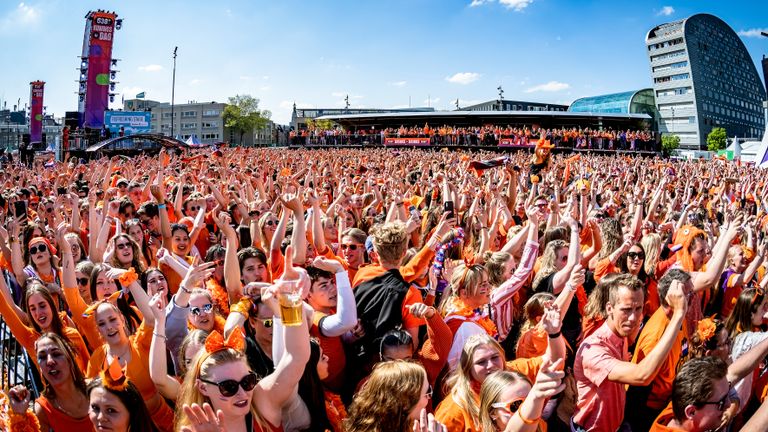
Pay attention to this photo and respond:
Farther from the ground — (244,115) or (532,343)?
(244,115)

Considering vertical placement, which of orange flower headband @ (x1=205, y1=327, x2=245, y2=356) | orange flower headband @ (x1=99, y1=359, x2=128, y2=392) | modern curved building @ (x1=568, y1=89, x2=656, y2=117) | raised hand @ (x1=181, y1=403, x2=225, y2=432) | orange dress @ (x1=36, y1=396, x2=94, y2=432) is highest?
modern curved building @ (x1=568, y1=89, x2=656, y2=117)

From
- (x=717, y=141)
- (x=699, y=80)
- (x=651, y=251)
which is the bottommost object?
(x=651, y=251)

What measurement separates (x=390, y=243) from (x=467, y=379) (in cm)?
99

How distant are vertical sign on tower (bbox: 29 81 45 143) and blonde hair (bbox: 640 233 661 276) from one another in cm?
4362

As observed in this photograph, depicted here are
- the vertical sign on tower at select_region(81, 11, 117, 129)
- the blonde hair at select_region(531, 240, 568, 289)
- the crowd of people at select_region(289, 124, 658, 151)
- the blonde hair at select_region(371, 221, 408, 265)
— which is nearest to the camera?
the blonde hair at select_region(371, 221, 408, 265)

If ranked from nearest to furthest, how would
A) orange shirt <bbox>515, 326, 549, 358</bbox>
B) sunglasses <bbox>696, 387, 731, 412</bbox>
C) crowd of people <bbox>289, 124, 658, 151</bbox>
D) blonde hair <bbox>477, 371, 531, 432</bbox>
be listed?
blonde hair <bbox>477, 371, 531, 432</bbox>, sunglasses <bbox>696, 387, 731, 412</bbox>, orange shirt <bbox>515, 326, 549, 358</bbox>, crowd of people <bbox>289, 124, 658, 151</bbox>

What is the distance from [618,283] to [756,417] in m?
1.63

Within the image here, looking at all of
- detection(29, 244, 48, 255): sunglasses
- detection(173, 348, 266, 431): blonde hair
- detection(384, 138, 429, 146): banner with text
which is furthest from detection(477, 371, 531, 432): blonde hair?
detection(384, 138, 429, 146): banner with text

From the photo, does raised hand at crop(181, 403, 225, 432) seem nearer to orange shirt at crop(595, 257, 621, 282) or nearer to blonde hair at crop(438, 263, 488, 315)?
blonde hair at crop(438, 263, 488, 315)

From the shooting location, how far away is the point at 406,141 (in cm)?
3656

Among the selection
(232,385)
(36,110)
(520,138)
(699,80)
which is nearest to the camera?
(232,385)

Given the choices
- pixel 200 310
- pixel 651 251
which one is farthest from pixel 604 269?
pixel 200 310

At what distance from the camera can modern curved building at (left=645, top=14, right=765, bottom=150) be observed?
8775cm

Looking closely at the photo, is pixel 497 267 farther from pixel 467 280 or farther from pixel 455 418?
pixel 455 418
